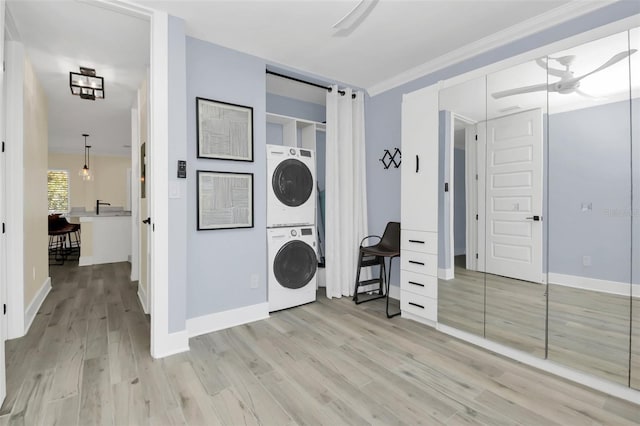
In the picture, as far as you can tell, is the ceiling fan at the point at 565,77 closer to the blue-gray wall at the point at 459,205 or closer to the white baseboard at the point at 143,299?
the blue-gray wall at the point at 459,205

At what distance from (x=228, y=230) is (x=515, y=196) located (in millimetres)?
2367

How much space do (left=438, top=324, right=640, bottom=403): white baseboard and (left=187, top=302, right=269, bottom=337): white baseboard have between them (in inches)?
67.2

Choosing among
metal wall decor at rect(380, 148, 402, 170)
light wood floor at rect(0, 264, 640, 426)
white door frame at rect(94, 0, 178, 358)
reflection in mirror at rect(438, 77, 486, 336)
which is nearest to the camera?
light wood floor at rect(0, 264, 640, 426)

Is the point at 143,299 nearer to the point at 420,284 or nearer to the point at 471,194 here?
the point at 420,284

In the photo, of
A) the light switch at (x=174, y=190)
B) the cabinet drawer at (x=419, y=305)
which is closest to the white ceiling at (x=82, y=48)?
the light switch at (x=174, y=190)

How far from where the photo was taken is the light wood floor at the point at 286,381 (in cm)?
166

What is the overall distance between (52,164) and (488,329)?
1024cm

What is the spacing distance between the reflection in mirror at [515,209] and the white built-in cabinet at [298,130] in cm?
203

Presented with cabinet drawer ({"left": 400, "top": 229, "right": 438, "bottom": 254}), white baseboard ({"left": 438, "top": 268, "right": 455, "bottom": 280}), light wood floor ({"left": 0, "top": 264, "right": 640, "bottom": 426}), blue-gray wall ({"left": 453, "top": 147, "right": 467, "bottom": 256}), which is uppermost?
blue-gray wall ({"left": 453, "top": 147, "right": 467, "bottom": 256})

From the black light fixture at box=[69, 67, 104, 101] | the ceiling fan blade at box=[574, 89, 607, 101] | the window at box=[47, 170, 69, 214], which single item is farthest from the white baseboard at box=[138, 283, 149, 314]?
the window at box=[47, 170, 69, 214]

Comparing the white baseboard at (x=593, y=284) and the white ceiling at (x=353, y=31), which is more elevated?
the white ceiling at (x=353, y=31)

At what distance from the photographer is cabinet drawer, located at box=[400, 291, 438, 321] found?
9.23 ft

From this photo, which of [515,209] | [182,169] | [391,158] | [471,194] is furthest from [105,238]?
[515,209]

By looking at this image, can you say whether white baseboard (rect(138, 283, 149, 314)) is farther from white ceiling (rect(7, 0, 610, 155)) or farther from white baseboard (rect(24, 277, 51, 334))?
white ceiling (rect(7, 0, 610, 155))
